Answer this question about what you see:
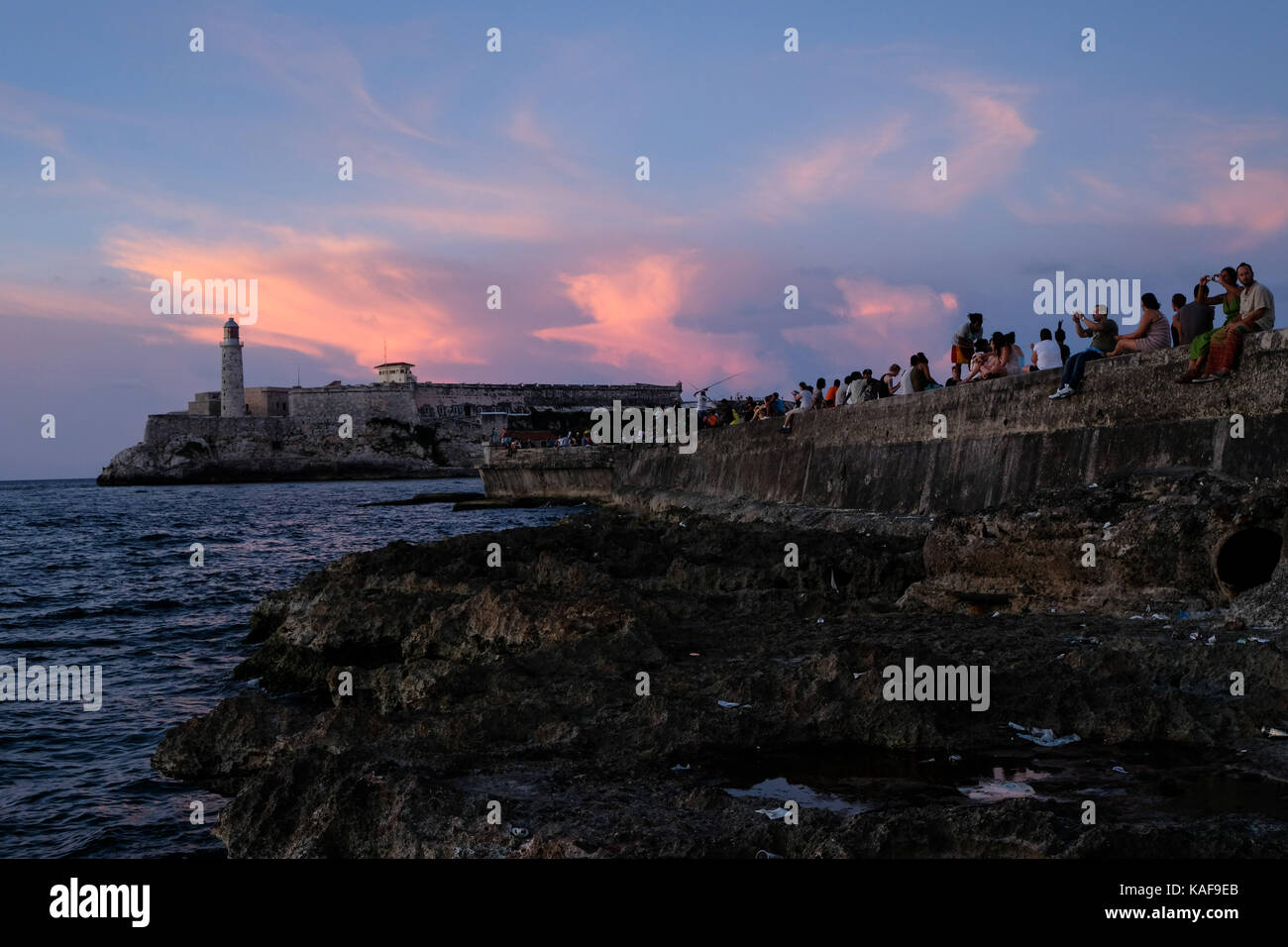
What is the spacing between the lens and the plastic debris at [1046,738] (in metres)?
5.03

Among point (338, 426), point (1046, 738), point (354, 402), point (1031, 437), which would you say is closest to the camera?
point (1046, 738)

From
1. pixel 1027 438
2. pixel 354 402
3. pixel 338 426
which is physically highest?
pixel 354 402

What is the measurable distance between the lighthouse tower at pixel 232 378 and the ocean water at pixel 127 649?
76.8 m

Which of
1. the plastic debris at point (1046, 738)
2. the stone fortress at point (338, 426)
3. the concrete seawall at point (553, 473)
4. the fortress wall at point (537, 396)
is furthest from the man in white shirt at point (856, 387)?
the fortress wall at point (537, 396)

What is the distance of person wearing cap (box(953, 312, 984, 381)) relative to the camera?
47.8 ft

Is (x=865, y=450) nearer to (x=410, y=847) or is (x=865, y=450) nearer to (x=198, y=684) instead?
(x=198, y=684)

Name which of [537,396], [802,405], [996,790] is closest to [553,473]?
[802,405]

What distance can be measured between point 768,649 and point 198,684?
262 inches

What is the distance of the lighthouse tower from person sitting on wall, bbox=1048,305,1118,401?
10799 cm

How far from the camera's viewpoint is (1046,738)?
507cm

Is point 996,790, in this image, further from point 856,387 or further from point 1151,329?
A: point 856,387

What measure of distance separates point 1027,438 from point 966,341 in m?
4.08

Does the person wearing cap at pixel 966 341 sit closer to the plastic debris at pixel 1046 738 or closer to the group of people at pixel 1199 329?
the group of people at pixel 1199 329

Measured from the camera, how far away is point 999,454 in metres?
11.3
